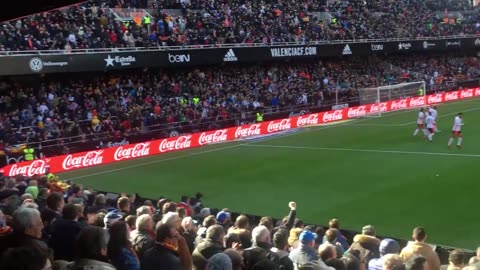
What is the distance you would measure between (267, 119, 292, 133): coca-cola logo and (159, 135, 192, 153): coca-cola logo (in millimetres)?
5788

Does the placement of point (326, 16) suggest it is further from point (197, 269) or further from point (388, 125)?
point (197, 269)

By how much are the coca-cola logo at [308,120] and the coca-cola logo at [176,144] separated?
844 cm

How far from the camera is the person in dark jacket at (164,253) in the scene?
5344mm

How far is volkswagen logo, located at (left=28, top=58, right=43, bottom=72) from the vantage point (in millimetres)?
27695

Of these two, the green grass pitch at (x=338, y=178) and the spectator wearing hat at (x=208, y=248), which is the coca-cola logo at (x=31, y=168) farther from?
the spectator wearing hat at (x=208, y=248)

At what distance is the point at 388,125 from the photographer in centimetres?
3384

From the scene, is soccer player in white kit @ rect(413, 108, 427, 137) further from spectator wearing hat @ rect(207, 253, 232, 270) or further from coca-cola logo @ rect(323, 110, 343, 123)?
spectator wearing hat @ rect(207, 253, 232, 270)

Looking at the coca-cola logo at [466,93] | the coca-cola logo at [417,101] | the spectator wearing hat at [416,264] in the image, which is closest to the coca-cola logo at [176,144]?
the coca-cola logo at [417,101]

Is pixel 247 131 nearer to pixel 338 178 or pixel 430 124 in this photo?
pixel 430 124

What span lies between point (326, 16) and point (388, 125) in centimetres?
1869

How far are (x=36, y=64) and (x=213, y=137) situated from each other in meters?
9.56

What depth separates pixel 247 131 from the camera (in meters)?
32.0

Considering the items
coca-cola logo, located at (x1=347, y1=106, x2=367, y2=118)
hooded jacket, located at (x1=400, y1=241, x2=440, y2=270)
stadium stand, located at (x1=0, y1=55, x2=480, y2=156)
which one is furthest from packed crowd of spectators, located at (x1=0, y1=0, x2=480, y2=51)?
hooded jacket, located at (x1=400, y1=241, x2=440, y2=270)

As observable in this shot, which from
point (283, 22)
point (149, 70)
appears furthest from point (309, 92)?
point (149, 70)
